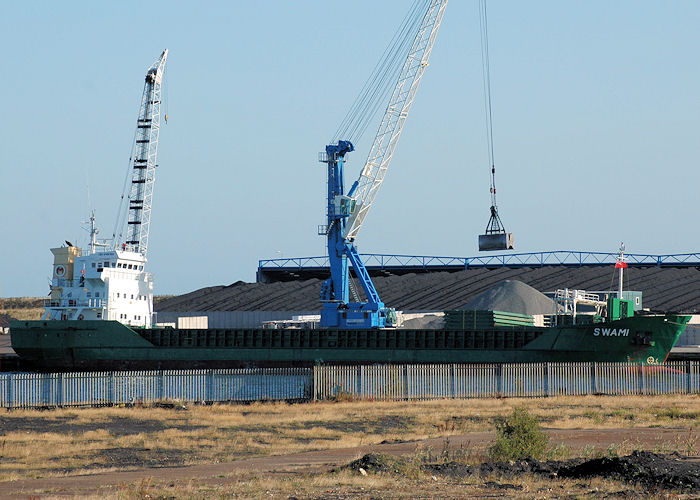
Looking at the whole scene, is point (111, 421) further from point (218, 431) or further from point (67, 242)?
point (67, 242)

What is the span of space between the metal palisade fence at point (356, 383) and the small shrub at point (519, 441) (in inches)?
770

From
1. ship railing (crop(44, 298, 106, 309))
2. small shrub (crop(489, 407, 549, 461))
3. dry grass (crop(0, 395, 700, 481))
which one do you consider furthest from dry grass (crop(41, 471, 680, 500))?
ship railing (crop(44, 298, 106, 309))

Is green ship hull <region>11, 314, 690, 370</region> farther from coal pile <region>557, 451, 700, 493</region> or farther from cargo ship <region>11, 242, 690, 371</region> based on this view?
coal pile <region>557, 451, 700, 493</region>

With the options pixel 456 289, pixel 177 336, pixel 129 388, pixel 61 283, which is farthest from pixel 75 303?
pixel 456 289

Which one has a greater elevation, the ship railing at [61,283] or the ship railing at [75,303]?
the ship railing at [61,283]

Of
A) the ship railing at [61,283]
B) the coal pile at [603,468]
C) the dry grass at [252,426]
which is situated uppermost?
the ship railing at [61,283]

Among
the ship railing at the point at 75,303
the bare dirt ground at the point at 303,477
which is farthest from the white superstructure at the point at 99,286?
the bare dirt ground at the point at 303,477

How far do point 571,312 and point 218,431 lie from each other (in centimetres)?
4418

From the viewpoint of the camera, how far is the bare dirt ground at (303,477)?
2070 centimetres

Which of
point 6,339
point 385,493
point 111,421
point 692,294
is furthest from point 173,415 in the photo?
point 6,339

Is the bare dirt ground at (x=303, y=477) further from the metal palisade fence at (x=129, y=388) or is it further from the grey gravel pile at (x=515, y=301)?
the grey gravel pile at (x=515, y=301)

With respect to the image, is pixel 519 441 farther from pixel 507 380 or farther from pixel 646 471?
pixel 507 380

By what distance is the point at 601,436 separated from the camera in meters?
30.9

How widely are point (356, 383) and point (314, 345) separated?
33.5 metres
